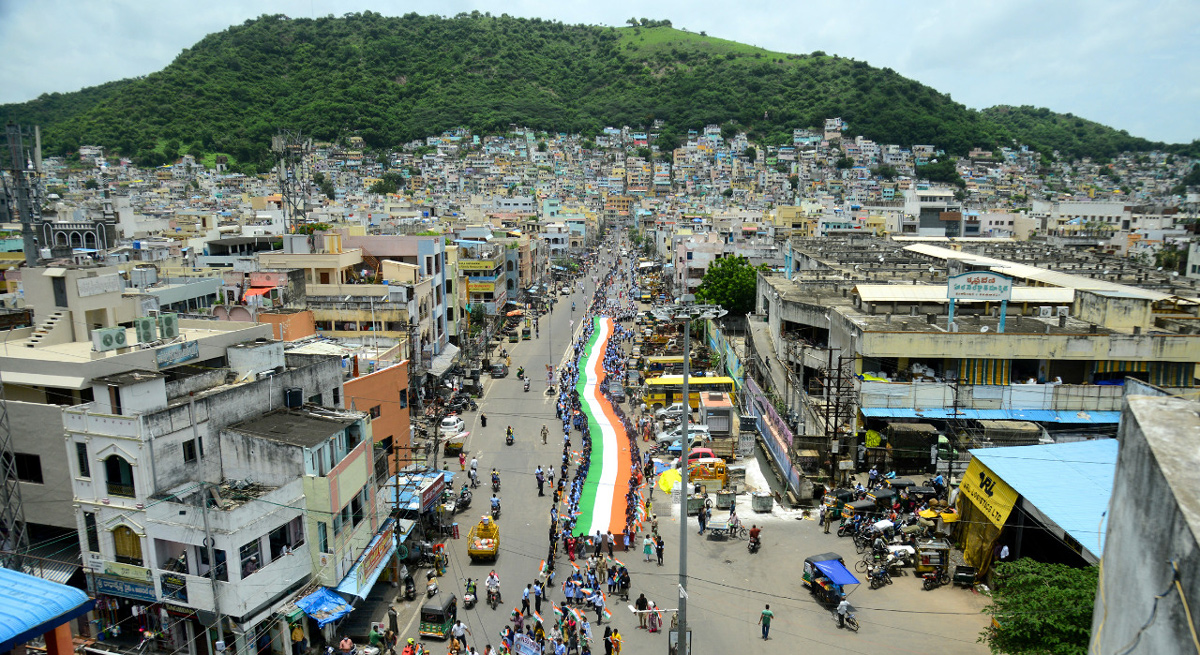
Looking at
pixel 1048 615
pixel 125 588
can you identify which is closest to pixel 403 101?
pixel 125 588

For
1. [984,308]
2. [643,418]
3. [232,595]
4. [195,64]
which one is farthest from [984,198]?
[195,64]

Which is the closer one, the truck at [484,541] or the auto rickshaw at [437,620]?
the auto rickshaw at [437,620]

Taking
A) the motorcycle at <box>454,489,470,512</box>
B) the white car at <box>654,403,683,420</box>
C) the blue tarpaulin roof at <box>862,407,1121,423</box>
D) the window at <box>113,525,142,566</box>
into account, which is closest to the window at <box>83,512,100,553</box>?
the window at <box>113,525,142,566</box>

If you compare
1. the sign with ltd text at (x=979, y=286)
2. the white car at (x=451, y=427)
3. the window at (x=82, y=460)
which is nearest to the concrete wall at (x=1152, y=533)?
the window at (x=82, y=460)

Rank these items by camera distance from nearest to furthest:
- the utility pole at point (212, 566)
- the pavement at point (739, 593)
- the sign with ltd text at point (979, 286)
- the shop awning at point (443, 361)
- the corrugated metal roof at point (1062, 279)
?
the utility pole at point (212, 566), the pavement at point (739, 593), the sign with ltd text at point (979, 286), the corrugated metal roof at point (1062, 279), the shop awning at point (443, 361)

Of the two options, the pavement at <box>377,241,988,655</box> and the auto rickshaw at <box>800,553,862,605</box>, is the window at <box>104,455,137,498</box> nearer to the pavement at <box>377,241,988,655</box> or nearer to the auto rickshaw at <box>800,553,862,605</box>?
the pavement at <box>377,241,988,655</box>

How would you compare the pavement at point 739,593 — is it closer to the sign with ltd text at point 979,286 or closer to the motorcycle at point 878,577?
the motorcycle at point 878,577
